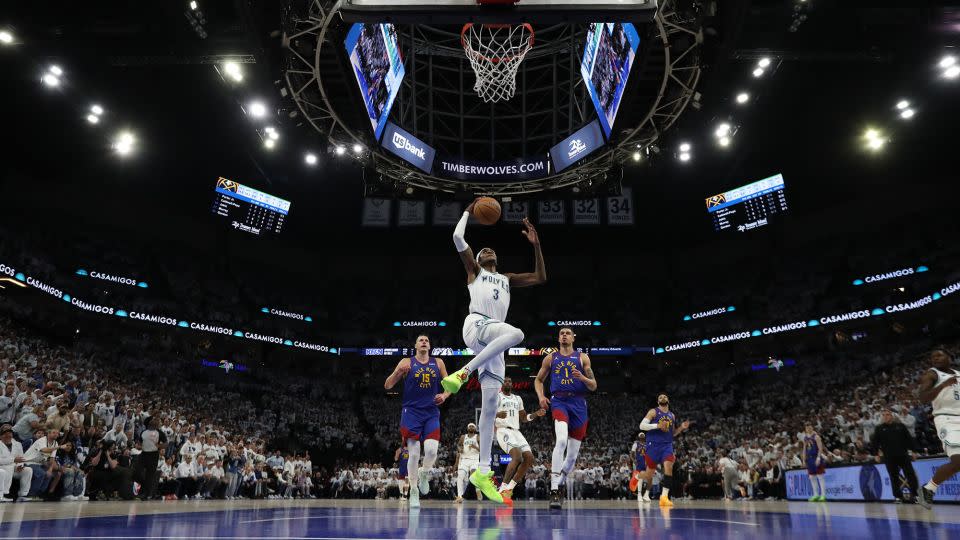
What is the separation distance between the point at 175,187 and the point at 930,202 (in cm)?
3942

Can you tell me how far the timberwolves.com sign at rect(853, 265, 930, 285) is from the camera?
28.5 m

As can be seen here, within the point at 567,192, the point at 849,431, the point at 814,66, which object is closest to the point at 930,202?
the point at 814,66

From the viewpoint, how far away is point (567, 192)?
22.3m

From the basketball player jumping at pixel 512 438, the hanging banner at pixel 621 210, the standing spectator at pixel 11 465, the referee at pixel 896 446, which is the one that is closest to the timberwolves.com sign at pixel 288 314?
the hanging banner at pixel 621 210

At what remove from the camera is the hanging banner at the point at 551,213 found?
31656 mm

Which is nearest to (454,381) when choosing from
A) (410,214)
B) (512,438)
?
(512,438)

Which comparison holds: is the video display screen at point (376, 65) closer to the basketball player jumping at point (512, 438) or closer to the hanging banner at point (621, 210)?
the basketball player jumping at point (512, 438)

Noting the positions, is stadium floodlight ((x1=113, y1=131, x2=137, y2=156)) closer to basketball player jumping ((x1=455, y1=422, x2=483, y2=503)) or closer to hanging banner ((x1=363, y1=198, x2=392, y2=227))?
hanging banner ((x1=363, y1=198, x2=392, y2=227))

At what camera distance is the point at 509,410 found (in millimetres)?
10516

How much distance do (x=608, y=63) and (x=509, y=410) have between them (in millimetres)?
9958

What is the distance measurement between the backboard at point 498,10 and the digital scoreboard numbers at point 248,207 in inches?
A: 943

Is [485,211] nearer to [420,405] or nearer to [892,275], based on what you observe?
[420,405]

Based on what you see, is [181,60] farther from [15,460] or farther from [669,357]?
[669,357]

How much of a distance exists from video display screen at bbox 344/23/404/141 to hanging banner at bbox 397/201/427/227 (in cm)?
1497
